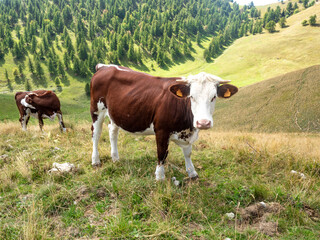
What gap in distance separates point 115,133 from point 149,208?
3126 mm

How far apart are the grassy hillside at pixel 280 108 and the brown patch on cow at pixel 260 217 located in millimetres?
17172

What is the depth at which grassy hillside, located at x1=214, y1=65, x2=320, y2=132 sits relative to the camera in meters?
19.5

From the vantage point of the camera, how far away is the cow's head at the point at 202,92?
3.55 meters

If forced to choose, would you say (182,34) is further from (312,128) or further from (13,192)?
(13,192)

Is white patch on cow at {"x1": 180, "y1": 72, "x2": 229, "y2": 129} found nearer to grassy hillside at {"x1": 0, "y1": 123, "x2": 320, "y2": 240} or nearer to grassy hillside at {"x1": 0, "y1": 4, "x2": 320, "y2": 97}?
grassy hillside at {"x1": 0, "y1": 123, "x2": 320, "y2": 240}

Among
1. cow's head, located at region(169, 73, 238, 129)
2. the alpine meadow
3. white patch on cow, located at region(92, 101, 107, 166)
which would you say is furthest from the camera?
white patch on cow, located at region(92, 101, 107, 166)

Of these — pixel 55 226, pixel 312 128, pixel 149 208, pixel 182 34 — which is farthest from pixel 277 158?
pixel 182 34

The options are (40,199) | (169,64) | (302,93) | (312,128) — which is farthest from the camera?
(169,64)

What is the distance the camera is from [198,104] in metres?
3.68

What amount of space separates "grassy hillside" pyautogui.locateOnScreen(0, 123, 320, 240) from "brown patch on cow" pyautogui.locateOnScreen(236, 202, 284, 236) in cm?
2

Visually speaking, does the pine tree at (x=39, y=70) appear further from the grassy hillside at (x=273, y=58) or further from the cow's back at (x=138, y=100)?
the cow's back at (x=138, y=100)

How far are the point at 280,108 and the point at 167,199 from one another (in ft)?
78.8

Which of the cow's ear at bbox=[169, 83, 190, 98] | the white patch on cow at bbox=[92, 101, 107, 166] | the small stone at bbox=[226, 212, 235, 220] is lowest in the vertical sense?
the small stone at bbox=[226, 212, 235, 220]

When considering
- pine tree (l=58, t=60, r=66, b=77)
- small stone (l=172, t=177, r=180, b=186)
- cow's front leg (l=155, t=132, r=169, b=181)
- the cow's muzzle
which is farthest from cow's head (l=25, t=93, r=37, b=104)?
pine tree (l=58, t=60, r=66, b=77)
